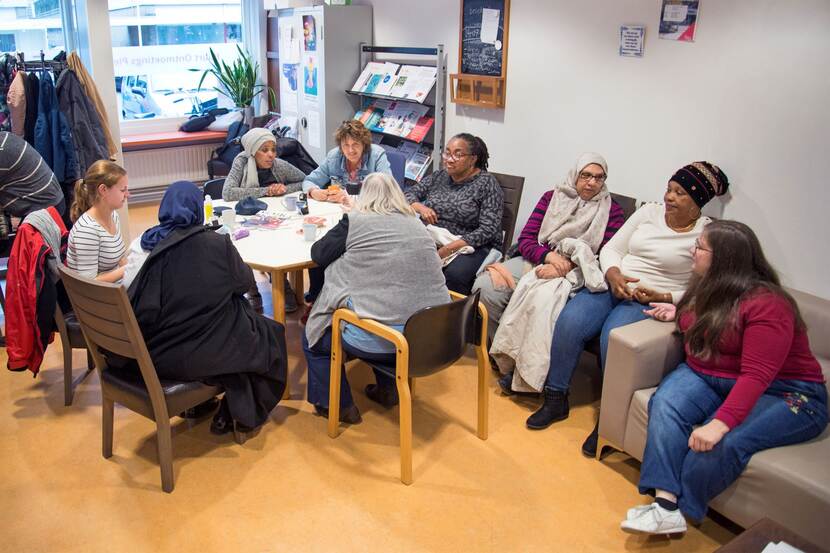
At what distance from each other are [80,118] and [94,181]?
6.74ft

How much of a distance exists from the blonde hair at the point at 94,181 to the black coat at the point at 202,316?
647mm

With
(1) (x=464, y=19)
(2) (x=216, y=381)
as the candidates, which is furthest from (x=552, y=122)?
(2) (x=216, y=381)

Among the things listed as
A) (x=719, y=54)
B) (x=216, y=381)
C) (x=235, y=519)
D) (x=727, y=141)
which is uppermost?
(x=719, y=54)

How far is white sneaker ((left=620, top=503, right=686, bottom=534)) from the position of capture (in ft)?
7.83

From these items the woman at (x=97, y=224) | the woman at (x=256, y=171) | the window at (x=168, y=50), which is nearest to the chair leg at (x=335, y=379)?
the woman at (x=97, y=224)

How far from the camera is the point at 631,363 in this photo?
8.80ft

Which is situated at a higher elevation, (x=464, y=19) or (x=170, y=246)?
(x=464, y=19)

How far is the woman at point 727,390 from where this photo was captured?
237 centimetres

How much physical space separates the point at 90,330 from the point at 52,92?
2748mm

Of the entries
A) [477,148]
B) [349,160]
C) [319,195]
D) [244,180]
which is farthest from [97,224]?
[477,148]

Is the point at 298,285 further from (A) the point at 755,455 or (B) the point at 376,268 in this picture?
(A) the point at 755,455

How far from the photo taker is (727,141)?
11.2 feet

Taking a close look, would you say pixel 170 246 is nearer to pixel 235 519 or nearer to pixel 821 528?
pixel 235 519

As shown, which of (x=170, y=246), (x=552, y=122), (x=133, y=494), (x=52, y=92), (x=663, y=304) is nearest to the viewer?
(x=170, y=246)
